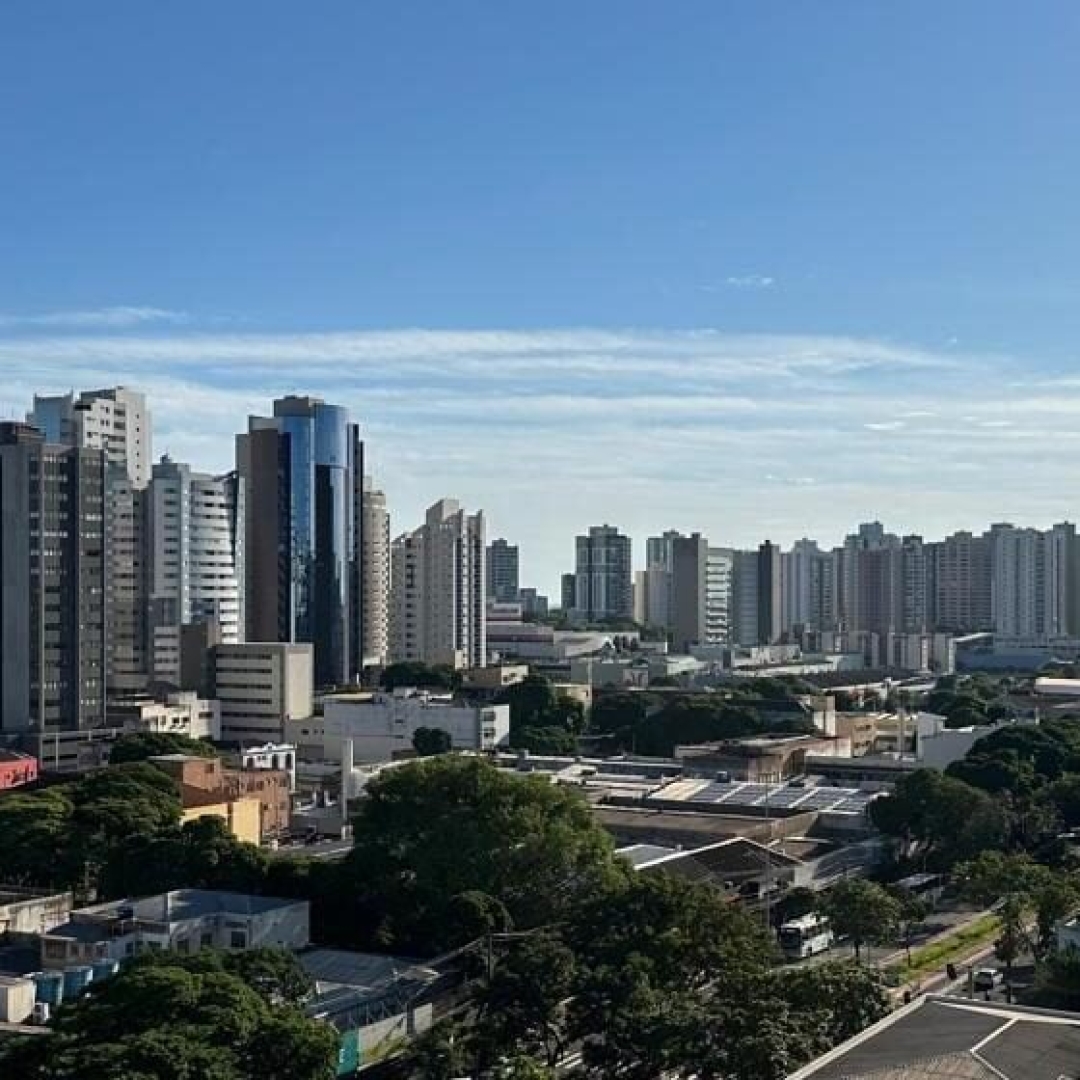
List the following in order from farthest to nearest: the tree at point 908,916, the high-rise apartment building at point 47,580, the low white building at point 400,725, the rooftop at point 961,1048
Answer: the low white building at point 400,725 → the high-rise apartment building at point 47,580 → the tree at point 908,916 → the rooftop at point 961,1048

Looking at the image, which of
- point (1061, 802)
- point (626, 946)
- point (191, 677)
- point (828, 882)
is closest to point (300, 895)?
point (626, 946)

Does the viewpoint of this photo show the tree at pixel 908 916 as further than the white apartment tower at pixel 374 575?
No

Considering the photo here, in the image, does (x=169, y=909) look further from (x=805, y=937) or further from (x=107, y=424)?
(x=107, y=424)

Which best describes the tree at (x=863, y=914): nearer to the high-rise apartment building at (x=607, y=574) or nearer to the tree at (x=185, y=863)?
the tree at (x=185, y=863)

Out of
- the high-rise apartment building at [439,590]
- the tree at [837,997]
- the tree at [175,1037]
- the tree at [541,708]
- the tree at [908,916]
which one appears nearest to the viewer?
the tree at [175,1037]

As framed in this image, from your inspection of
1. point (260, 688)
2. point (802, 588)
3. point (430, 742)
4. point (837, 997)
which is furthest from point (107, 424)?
point (802, 588)

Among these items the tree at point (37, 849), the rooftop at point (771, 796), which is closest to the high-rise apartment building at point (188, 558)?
the rooftop at point (771, 796)

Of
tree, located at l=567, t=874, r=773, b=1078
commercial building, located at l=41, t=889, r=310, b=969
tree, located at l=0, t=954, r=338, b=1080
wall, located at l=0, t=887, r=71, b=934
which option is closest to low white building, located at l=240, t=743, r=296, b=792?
wall, located at l=0, t=887, r=71, b=934

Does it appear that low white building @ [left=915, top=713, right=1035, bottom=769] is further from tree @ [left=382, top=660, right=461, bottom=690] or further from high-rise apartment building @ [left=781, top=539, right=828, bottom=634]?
high-rise apartment building @ [left=781, top=539, right=828, bottom=634]
